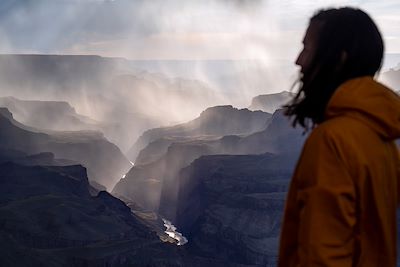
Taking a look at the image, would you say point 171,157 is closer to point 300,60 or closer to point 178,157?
point 178,157

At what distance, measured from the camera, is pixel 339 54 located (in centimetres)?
286

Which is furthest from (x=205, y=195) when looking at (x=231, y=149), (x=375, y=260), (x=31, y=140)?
(x=375, y=260)

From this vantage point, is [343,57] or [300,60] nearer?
[343,57]

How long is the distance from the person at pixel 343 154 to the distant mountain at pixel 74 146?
85277mm

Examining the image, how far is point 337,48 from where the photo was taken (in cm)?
286

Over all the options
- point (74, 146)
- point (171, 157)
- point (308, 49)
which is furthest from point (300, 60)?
point (74, 146)

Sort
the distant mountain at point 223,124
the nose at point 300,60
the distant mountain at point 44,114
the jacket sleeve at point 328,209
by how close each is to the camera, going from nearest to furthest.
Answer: the jacket sleeve at point 328,209, the nose at point 300,60, the distant mountain at point 223,124, the distant mountain at point 44,114

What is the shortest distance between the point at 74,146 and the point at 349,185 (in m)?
102

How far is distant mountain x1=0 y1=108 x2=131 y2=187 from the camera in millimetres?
89688

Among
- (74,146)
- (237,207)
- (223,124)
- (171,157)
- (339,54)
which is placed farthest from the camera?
(223,124)

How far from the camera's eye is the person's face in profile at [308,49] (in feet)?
9.59

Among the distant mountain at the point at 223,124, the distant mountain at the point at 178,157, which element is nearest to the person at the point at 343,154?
the distant mountain at the point at 178,157

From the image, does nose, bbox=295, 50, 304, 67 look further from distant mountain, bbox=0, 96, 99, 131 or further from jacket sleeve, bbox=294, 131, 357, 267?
distant mountain, bbox=0, 96, 99, 131

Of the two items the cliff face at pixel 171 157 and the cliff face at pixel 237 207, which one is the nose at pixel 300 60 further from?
the cliff face at pixel 171 157
